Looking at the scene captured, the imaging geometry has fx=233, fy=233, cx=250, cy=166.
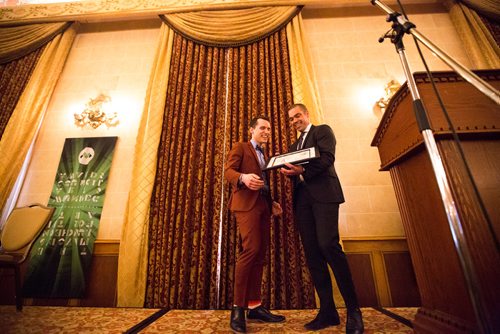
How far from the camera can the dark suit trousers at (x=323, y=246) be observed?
4.72 ft

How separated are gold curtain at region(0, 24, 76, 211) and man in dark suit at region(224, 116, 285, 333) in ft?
10.1

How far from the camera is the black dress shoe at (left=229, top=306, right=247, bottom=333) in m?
1.49

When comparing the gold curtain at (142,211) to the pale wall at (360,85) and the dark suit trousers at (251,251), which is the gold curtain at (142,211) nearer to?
the pale wall at (360,85)

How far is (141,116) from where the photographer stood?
2.99m

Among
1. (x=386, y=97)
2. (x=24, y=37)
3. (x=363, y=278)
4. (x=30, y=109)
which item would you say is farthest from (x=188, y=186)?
(x=24, y=37)

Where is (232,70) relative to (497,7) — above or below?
below

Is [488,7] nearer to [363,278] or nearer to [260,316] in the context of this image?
[363,278]

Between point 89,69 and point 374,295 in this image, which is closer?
point 374,295

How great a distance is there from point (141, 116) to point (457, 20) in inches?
189

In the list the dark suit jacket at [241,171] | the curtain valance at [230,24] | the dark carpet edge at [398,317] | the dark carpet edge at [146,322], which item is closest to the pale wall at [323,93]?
the curtain valance at [230,24]

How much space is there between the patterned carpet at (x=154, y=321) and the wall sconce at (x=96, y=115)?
7.25 feet

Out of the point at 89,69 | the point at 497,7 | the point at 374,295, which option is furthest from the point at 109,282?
the point at 497,7

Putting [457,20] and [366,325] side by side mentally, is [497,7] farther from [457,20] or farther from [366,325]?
[366,325]

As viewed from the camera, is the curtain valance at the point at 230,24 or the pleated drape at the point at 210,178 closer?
the pleated drape at the point at 210,178
